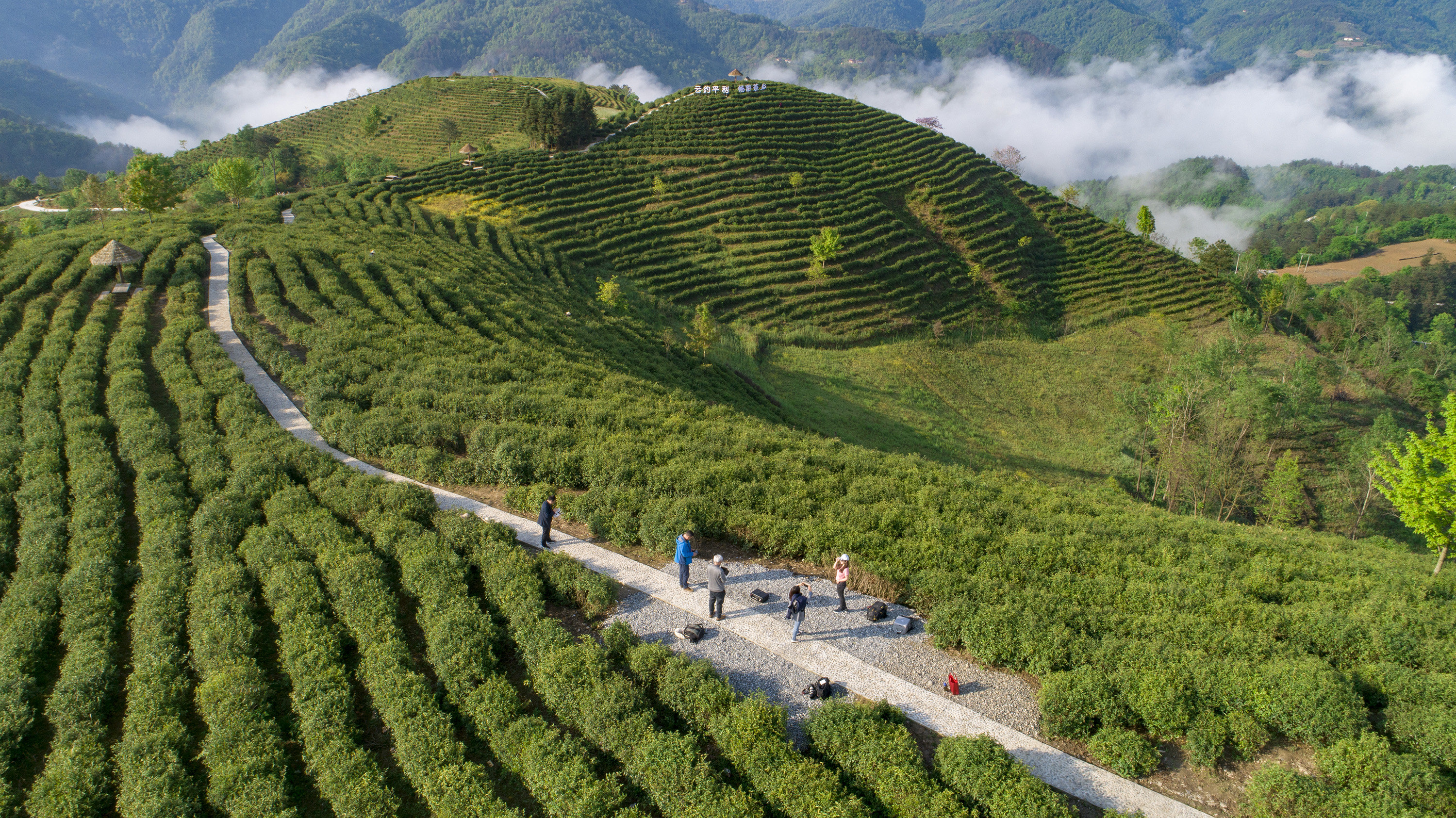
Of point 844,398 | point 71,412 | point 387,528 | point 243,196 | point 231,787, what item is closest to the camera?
point 231,787

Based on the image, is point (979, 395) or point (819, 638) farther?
point (979, 395)

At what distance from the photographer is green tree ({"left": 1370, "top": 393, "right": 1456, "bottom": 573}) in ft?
54.4

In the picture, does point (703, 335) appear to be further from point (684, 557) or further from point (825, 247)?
point (684, 557)

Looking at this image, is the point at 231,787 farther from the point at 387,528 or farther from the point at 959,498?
the point at 959,498

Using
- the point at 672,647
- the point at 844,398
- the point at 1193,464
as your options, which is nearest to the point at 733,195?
the point at 844,398

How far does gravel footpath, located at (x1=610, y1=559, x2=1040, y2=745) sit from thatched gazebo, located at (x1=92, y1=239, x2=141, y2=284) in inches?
1434

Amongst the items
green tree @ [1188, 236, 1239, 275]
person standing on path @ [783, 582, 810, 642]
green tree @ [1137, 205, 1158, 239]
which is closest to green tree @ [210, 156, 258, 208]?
person standing on path @ [783, 582, 810, 642]

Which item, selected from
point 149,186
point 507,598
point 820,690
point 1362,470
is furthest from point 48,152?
point 1362,470

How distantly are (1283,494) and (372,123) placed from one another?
4238 inches

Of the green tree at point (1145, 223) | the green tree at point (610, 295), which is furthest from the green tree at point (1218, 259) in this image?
the green tree at point (610, 295)

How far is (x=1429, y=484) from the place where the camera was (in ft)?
55.1

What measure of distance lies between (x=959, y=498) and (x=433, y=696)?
1341cm

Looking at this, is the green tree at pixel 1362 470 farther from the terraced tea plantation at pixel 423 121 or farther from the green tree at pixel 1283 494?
the terraced tea plantation at pixel 423 121

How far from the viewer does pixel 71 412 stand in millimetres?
20766
